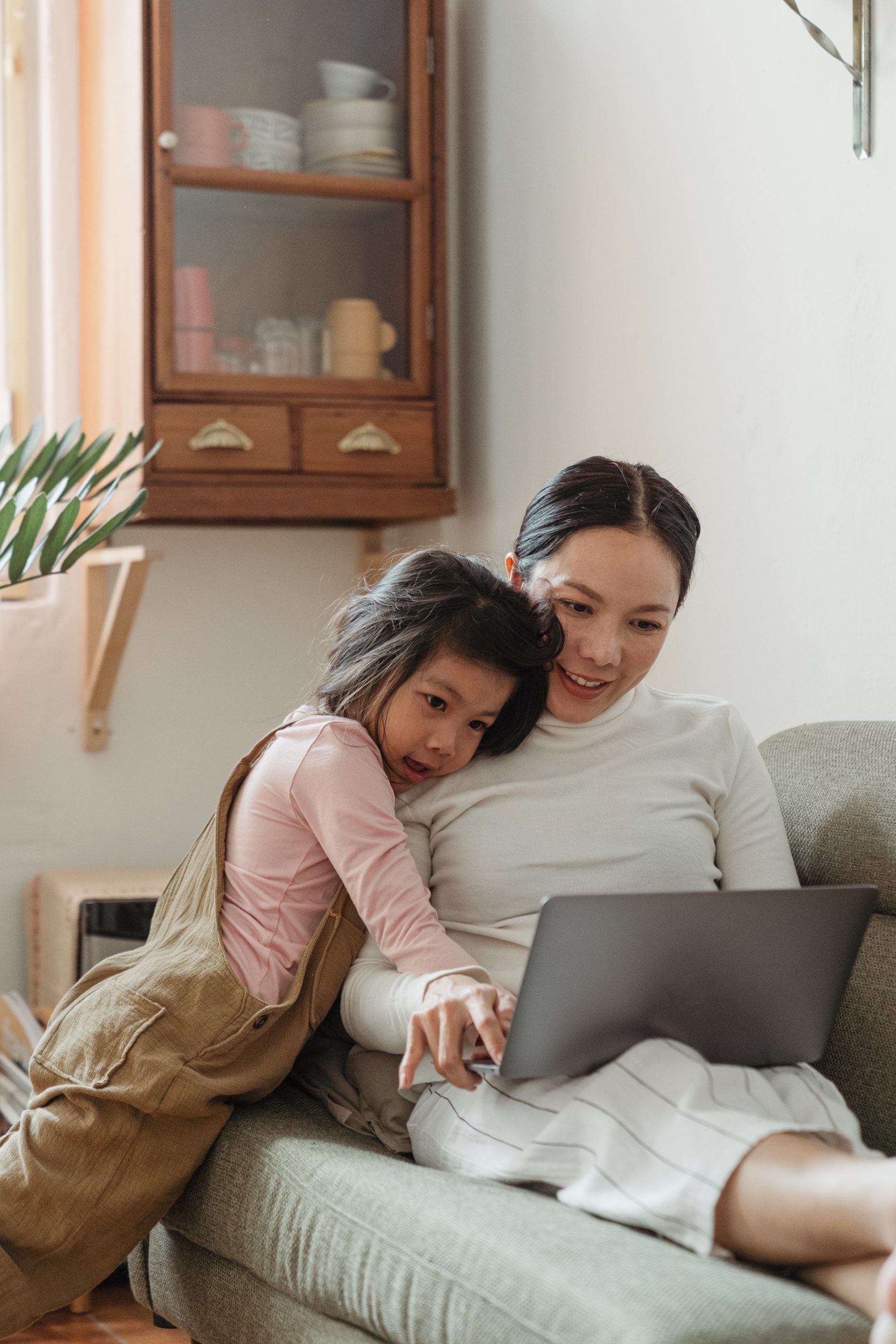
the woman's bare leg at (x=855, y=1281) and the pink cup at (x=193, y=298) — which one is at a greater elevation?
the pink cup at (x=193, y=298)

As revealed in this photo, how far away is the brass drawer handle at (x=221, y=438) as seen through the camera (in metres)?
2.21

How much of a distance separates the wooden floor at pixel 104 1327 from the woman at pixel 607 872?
24.2 inches

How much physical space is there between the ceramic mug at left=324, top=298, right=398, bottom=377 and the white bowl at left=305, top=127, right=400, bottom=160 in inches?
9.1

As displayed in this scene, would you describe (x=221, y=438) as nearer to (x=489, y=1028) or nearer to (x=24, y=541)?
(x=24, y=541)

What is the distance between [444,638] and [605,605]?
0.16m

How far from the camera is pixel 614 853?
1312 mm

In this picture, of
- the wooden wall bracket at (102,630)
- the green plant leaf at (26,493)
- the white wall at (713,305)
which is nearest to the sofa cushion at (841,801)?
the white wall at (713,305)

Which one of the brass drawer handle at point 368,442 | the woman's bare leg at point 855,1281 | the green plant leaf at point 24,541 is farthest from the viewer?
the brass drawer handle at point 368,442

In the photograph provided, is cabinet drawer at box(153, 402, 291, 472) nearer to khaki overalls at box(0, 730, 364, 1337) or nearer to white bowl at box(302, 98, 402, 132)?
white bowl at box(302, 98, 402, 132)

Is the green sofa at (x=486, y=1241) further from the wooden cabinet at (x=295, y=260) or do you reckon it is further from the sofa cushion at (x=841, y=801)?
the wooden cabinet at (x=295, y=260)

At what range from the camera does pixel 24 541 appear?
1735 millimetres

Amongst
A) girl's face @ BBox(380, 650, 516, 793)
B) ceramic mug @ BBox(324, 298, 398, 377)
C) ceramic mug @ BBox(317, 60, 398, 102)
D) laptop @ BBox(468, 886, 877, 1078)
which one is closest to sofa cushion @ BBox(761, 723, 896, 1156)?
laptop @ BBox(468, 886, 877, 1078)

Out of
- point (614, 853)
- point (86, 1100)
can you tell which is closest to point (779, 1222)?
point (614, 853)

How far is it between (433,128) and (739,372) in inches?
32.9
